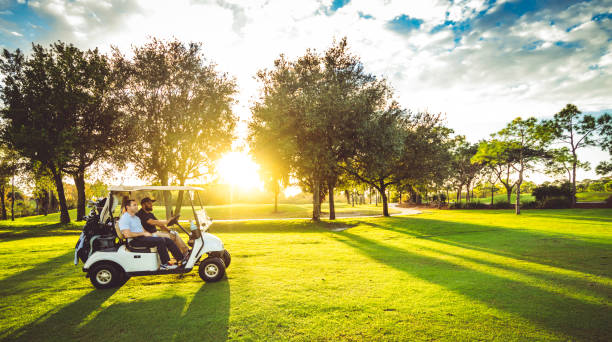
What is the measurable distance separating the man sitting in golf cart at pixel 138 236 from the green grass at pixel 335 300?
88cm

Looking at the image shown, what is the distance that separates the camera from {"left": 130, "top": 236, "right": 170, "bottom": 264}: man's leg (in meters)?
7.23

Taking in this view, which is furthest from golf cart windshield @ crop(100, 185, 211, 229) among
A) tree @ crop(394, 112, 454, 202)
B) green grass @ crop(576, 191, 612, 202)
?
green grass @ crop(576, 191, 612, 202)

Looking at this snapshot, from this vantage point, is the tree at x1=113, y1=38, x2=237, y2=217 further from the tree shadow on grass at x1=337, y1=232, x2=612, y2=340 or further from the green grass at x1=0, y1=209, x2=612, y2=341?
the tree shadow on grass at x1=337, y1=232, x2=612, y2=340

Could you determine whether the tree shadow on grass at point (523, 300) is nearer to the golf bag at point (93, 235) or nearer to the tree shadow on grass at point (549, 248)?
the tree shadow on grass at point (549, 248)

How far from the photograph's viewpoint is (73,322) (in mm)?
5168

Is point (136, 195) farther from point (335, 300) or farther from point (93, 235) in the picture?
point (335, 300)

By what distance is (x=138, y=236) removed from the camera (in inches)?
282

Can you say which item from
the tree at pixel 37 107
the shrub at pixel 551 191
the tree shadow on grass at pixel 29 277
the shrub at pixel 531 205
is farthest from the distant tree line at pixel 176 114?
the shrub at pixel 551 191

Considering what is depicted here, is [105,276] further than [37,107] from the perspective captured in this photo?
No

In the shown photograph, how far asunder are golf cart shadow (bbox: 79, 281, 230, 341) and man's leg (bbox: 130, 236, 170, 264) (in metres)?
1.20

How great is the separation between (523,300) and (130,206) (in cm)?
998

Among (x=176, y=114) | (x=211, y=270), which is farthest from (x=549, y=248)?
(x=176, y=114)

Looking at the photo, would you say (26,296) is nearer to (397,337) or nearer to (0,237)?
(397,337)

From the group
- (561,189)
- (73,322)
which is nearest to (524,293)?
(73,322)
